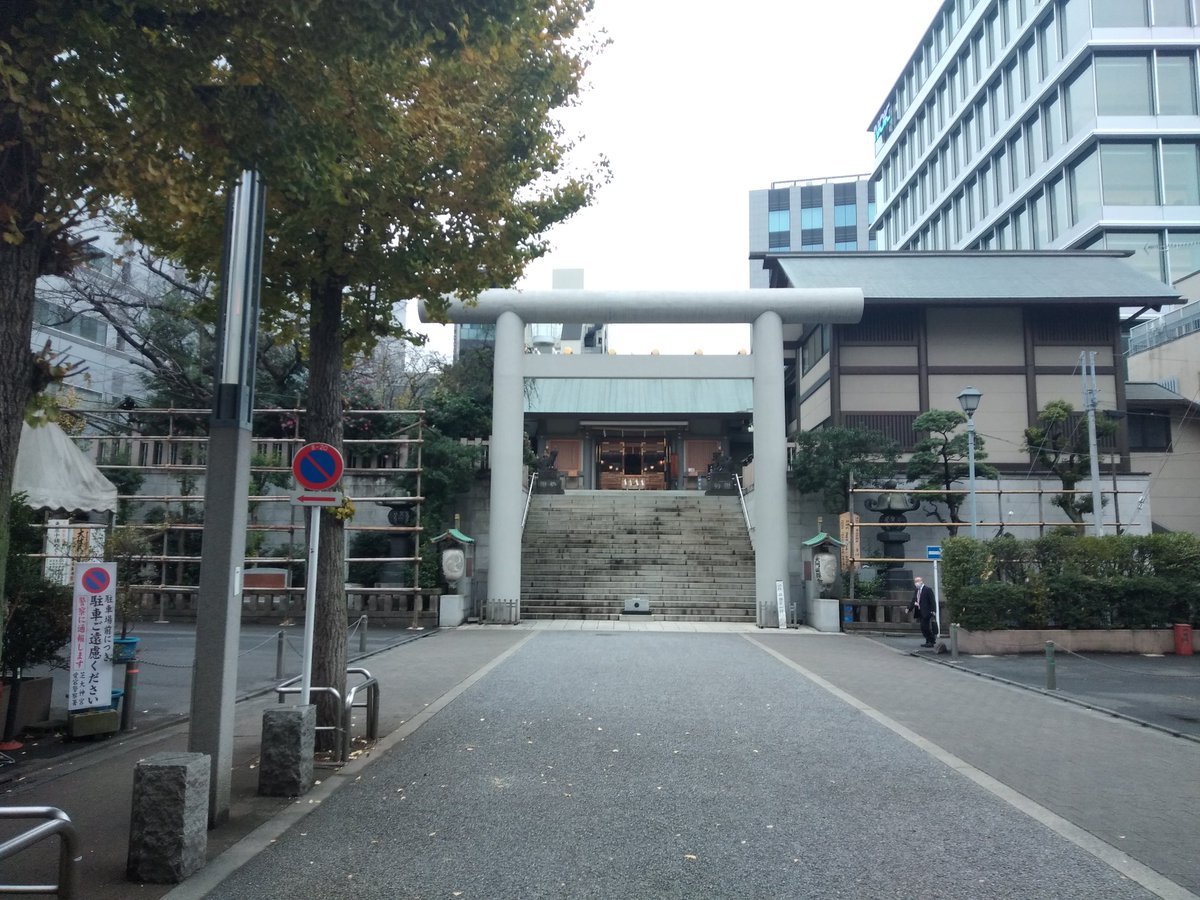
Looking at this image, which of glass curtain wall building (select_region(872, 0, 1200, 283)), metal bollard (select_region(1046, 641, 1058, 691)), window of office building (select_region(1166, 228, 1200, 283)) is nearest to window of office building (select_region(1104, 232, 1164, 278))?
glass curtain wall building (select_region(872, 0, 1200, 283))

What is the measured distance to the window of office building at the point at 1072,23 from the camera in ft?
140

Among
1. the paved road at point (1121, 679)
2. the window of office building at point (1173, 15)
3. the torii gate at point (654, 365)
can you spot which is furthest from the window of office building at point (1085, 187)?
the paved road at point (1121, 679)

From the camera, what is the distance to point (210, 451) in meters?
6.59

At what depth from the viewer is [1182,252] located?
1672 inches

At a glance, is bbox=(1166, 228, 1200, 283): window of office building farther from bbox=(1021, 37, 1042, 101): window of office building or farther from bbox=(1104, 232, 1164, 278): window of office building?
bbox=(1021, 37, 1042, 101): window of office building

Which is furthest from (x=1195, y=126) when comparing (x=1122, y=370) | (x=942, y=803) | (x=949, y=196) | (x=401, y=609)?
(x=942, y=803)

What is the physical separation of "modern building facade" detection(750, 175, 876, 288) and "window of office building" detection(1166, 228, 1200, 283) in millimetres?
40416

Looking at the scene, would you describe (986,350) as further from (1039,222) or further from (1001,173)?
(1001,173)

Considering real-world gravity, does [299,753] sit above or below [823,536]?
below

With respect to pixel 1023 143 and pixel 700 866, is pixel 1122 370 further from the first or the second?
pixel 700 866

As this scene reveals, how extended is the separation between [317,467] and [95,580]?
2.98 metres

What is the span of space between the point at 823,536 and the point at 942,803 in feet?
55.3

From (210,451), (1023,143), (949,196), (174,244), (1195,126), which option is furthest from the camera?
(949,196)

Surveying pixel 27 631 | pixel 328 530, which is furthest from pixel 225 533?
pixel 27 631
